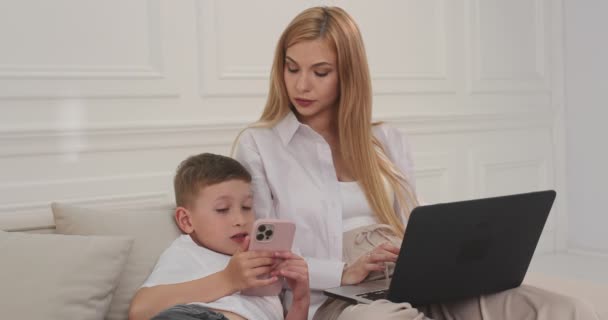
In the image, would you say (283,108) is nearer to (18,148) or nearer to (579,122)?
(18,148)

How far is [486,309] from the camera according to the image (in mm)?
1775

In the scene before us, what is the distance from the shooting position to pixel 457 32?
13.3 ft

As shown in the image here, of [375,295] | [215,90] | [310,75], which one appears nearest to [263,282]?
[375,295]

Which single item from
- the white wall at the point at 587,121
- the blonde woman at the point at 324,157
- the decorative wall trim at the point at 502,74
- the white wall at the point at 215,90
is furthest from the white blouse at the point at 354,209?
the white wall at the point at 587,121

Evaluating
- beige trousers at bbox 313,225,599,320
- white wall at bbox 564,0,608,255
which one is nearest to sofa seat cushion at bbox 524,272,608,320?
beige trousers at bbox 313,225,599,320

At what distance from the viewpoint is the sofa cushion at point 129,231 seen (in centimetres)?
192

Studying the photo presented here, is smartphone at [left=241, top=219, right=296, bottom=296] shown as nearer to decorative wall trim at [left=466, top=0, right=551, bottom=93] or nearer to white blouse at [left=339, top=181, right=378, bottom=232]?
white blouse at [left=339, top=181, right=378, bottom=232]

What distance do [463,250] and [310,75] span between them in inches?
27.8

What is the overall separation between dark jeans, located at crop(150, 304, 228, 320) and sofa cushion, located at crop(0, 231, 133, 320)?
1.02ft

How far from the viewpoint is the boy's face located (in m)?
1.86

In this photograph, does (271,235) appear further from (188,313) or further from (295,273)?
(188,313)

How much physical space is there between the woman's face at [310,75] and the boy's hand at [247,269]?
55 cm

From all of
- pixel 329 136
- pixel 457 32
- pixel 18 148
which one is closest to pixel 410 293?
pixel 329 136

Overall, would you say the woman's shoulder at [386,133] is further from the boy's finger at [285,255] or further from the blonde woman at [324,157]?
the boy's finger at [285,255]
